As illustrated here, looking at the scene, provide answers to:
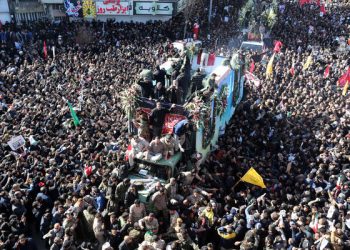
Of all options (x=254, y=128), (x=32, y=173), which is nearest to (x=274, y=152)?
(x=254, y=128)

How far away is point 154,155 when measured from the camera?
11.1 metres

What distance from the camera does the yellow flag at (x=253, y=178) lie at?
10.8 m

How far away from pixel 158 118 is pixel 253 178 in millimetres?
3125

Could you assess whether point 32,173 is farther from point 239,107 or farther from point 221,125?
point 239,107

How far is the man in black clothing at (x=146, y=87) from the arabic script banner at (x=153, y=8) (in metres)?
19.2

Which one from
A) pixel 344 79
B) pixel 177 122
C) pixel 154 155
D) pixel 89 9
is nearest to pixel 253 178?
pixel 177 122

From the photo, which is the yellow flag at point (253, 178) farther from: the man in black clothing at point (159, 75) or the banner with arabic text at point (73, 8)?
the banner with arabic text at point (73, 8)

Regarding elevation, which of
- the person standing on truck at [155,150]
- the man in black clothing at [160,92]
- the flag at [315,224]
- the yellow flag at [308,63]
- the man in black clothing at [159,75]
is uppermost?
the man in black clothing at [159,75]

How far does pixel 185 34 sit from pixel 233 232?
71.2ft

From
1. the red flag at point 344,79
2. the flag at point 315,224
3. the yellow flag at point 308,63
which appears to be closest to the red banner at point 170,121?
the flag at point 315,224

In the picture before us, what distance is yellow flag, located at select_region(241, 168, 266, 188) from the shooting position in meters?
10.8

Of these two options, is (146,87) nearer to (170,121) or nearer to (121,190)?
(170,121)

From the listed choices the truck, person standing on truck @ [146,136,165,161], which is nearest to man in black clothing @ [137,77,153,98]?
the truck

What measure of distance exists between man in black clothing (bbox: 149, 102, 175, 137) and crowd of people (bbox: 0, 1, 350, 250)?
26 cm
